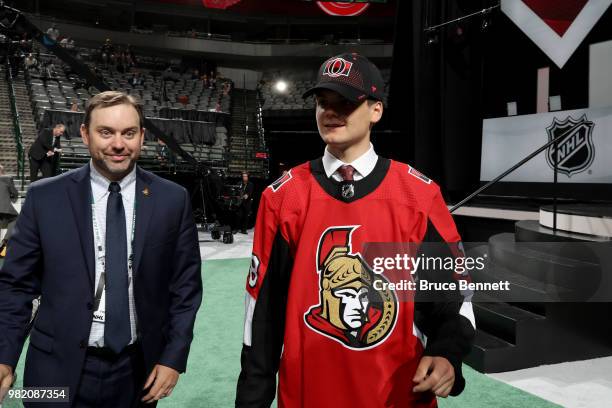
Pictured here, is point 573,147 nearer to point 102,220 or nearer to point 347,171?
point 347,171

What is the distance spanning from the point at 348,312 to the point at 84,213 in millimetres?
916

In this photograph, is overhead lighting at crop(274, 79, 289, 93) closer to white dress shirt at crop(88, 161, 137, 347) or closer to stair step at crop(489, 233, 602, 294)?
stair step at crop(489, 233, 602, 294)

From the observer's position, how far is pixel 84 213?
4.89ft

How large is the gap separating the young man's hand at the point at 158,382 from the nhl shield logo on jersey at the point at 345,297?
1.93ft

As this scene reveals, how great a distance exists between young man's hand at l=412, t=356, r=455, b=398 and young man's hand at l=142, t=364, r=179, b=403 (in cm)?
82

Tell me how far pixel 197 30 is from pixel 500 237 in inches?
993

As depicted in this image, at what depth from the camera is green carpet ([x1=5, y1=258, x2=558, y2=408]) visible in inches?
109

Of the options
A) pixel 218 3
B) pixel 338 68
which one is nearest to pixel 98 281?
pixel 338 68

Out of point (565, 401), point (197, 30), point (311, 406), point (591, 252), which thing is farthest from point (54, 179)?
point (197, 30)

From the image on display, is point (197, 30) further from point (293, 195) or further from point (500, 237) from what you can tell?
point (293, 195)

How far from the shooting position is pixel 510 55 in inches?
323

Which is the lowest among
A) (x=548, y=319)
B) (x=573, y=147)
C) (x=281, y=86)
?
(x=548, y=319)

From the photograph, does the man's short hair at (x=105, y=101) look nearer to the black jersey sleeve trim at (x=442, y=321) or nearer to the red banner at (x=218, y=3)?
the black jersey sleeve trim at (x=442, y=321)

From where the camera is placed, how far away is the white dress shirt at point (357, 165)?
125 cm
